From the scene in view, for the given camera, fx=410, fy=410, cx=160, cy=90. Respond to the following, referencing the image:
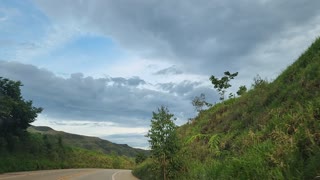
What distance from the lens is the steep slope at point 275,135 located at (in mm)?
8266

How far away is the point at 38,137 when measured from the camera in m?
56.5

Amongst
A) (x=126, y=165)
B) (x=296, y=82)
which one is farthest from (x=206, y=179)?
(x=126, y=165)

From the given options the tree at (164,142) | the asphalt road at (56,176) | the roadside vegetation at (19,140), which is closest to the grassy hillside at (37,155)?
the roadside vegetation at (19,140)

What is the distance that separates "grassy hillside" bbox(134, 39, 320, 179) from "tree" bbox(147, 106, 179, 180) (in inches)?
27.3

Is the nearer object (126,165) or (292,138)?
(292,138)

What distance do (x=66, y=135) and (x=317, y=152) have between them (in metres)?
167

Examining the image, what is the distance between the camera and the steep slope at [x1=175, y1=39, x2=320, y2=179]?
27.1 feet

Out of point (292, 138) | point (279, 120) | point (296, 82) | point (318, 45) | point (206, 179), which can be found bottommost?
point (206, 179)

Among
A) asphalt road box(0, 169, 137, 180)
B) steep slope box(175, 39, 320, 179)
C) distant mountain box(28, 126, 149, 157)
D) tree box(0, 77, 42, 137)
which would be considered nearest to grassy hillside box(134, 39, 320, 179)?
steep slope box(175, 39, 320, 179)

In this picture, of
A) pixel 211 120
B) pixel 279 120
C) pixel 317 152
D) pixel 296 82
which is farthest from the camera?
pixel 211 120

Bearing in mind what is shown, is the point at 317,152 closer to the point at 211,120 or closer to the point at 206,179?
the point at 206,179

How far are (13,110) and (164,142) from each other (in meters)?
29.4

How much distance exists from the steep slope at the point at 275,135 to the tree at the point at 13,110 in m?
24.4

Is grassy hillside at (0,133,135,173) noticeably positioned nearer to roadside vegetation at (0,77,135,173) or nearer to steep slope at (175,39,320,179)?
roadside vegetation at (0,77,135,173)
